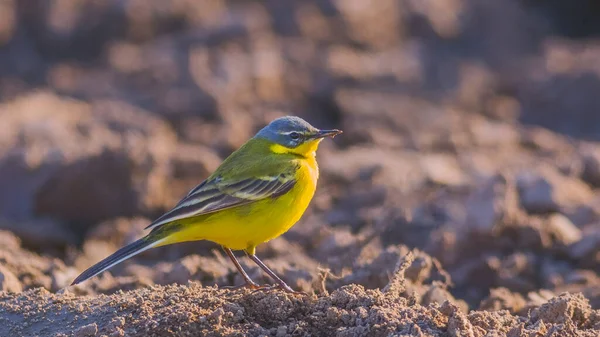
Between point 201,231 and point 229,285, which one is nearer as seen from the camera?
point 201,231

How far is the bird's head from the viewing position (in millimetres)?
7895

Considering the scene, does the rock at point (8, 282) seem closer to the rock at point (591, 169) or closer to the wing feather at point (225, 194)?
the wing feather at point (225, 194)

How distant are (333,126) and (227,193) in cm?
729

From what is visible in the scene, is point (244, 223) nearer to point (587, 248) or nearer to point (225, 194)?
point (225, 194)

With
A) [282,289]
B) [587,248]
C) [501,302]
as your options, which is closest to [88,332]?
[282,289]

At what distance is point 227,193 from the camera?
7340 millimetres

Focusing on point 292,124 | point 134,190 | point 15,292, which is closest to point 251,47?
point 134,190

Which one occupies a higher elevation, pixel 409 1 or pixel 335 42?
pixel 409 1

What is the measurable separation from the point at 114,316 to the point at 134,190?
525 cm

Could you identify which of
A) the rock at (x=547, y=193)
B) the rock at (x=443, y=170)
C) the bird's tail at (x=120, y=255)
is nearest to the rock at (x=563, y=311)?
the bird's tail at (x=120, y=255)

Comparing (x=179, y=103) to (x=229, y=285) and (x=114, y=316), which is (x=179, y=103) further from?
(x=114, y=316)

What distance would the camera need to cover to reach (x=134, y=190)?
37.6 ft

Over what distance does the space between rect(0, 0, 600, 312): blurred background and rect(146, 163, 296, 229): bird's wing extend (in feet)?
2.45

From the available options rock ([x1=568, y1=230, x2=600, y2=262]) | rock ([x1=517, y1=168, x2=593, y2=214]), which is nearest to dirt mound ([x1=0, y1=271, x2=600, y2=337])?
rock ([x1=568, y1=230, x2=600, y2=262])
